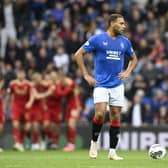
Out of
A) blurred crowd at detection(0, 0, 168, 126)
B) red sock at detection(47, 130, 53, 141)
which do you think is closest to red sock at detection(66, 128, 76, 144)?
red sock at detection(47, 130, 53, 141)

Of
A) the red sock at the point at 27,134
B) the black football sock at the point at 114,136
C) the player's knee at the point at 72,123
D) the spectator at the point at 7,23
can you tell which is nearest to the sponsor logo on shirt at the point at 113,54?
the black football sock at the point at 114,136

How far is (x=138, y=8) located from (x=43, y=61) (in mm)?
3672

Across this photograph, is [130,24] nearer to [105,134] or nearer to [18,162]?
[105,134]

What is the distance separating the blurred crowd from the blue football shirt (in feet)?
25.7

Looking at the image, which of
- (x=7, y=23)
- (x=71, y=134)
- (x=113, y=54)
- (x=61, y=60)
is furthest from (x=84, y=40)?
(x=113, y=54)

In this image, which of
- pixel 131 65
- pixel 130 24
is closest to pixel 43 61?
pixel 130 24

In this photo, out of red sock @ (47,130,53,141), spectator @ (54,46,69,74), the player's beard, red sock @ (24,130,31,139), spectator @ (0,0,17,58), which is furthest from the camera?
spectator @ (0,0,17,58)

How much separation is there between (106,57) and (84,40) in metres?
10.7

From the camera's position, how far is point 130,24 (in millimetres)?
25312

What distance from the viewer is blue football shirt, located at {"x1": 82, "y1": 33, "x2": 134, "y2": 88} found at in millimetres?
13938

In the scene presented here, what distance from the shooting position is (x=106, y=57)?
13977 millimetres

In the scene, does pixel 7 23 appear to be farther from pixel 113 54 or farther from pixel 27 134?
pixel 113 54

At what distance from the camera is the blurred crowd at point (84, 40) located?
73.2 ft

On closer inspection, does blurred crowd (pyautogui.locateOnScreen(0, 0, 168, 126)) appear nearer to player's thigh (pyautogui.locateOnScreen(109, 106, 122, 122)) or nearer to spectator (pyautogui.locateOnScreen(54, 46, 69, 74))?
spectator (pyautogui.locateOnScreen(54, 46, 69, 74))
